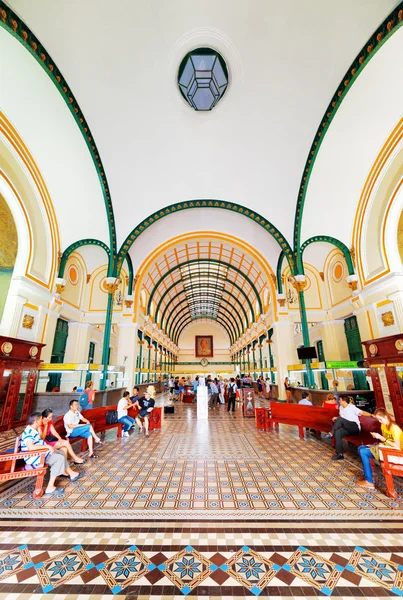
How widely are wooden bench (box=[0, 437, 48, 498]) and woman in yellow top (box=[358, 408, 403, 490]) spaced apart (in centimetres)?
443

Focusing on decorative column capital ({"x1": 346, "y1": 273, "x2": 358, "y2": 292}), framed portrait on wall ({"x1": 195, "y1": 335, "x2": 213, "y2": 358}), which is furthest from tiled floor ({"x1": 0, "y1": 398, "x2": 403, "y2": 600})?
framed portrait on wall ({"x1": 195, "y1": 335, "x2": 213, "y2": 358})

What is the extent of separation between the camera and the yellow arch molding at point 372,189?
6.71 m

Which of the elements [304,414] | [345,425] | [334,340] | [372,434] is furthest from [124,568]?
[334,340]

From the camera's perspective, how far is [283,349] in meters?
12.4

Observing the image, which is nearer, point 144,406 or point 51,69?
point 51,69

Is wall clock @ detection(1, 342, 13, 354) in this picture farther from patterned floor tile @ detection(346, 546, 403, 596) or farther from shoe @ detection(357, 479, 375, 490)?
shoe @ detection(357, 479, 375, 490)

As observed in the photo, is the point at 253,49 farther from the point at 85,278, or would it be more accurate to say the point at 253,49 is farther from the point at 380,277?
the point at 85,278

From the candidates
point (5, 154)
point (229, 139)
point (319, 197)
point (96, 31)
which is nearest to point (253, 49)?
point (229, 139)

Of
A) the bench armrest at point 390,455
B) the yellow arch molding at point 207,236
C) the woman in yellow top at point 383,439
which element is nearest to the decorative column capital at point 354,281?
the yellow arch molding at point 207,236

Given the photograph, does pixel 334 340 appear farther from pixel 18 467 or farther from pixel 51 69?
pixel 51 69

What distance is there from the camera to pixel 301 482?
3680 millimetres

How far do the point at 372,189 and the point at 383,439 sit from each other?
7.53 m

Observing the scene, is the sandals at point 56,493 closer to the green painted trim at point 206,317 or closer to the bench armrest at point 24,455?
the bench armrest at point 24,455

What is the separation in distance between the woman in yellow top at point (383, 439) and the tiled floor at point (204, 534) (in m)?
0.23
